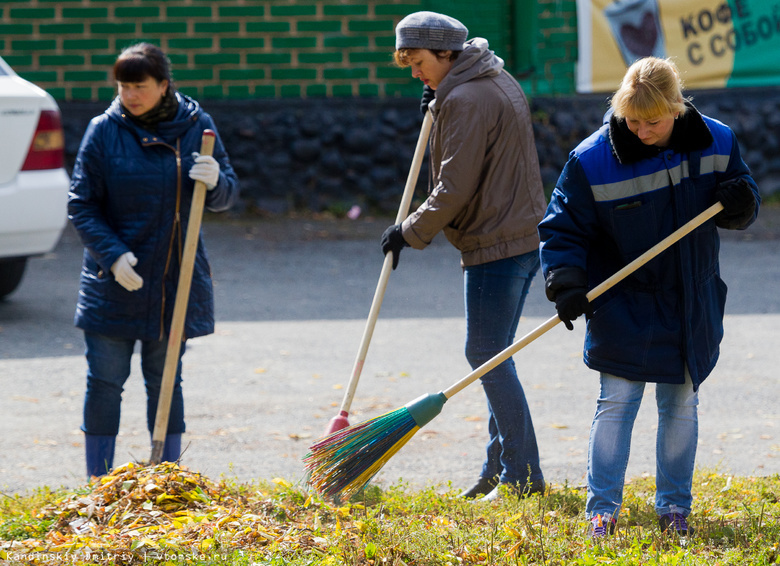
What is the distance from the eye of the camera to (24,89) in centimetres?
690

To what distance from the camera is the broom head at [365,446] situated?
3754 millimetres

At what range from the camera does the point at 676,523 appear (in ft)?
11.7

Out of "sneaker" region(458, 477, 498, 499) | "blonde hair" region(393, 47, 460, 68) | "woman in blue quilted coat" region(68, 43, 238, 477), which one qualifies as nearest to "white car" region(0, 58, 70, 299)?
"woman in blue quilted coat" region(68, 43, 238, 477)

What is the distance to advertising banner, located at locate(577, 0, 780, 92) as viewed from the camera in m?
11.0

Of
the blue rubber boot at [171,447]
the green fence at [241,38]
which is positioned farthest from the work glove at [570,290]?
the green fence at [241,38]

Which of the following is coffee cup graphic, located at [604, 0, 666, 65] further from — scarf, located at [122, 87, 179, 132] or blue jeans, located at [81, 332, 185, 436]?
blue jeans, located at [81, 332, 185, 436]

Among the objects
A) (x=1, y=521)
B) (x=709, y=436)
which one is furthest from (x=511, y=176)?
(x=1, y=521)

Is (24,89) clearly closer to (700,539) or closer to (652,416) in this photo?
(652,416)

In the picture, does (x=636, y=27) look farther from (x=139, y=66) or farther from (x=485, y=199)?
(x=139, y=66)

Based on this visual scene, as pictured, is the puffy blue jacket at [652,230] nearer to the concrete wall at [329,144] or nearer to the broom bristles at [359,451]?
the broom bristles at [359,451]

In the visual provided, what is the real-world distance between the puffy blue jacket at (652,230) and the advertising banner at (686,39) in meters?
7.99

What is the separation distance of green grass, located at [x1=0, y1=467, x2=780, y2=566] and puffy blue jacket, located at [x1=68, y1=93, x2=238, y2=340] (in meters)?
0.72

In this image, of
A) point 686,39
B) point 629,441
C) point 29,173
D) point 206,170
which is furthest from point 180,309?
point 686,39

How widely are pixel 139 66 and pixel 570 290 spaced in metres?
1.97
